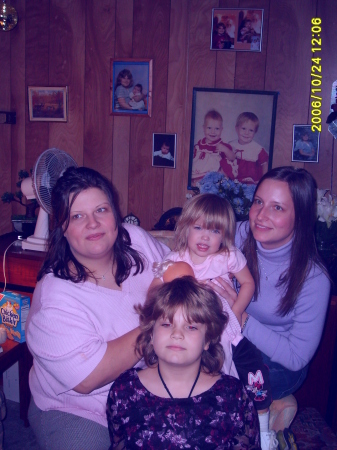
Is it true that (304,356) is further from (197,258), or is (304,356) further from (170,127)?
(170,127)

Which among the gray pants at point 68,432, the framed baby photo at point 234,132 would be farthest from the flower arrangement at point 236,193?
the gray pants at point 68,432

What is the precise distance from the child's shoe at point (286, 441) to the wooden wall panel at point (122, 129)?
2.09 metres

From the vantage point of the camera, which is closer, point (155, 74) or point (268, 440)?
point (268, 440)

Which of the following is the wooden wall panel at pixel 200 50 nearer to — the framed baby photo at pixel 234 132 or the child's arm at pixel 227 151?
the framed baby photo at pixel 234 132

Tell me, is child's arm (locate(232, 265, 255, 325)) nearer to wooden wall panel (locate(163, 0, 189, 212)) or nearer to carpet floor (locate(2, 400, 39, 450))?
wooden wall panel (locate(163, 0, 189, 212))

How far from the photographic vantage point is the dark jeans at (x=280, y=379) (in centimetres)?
189

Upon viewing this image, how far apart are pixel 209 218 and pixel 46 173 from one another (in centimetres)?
93

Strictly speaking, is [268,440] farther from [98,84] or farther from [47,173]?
[98,84]

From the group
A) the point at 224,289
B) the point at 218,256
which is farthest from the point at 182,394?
the point at 218,256

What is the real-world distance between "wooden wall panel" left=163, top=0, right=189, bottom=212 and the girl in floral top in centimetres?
181

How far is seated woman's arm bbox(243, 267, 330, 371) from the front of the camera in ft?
5.94

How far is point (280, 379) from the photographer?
189 centimetres

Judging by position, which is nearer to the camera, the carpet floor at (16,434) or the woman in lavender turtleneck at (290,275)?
the woman in lavender turtleneck at (290,275)

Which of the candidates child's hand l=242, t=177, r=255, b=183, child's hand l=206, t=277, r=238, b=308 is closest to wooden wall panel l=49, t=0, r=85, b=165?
child's hand l=242, t=177, r=255, b=183
